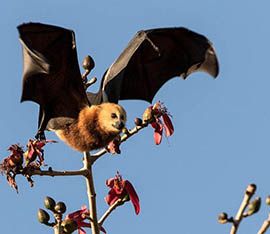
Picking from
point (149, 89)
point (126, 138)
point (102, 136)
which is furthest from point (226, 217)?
point (149, 89)

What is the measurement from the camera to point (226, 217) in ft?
20.2

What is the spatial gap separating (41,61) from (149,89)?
2716 millimetres

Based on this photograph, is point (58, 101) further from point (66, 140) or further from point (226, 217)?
point (226, 217)

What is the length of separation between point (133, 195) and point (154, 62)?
334 centimetres

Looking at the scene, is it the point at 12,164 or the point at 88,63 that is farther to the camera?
the point at 88,63

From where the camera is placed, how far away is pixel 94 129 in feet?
33.9

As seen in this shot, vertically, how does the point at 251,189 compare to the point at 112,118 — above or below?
above

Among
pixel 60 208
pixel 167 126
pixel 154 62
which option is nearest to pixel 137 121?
pixel 60 208

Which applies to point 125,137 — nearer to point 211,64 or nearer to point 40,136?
point 40,136

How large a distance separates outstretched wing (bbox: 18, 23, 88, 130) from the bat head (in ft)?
1.72

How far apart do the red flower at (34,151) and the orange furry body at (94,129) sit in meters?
0.95

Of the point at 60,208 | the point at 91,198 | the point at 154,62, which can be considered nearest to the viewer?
the point at 91,198

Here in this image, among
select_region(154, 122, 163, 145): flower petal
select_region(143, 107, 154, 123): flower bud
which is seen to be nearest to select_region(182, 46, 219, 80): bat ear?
select_region(154, 122, 163, 145): flower petal

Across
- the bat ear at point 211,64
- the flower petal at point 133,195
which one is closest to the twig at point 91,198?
the flower petal at point 133,195
